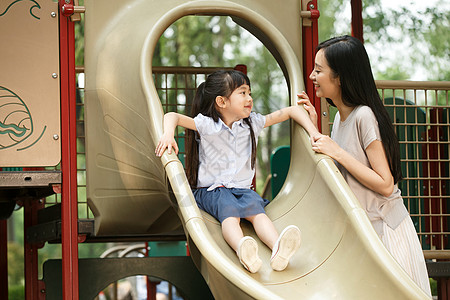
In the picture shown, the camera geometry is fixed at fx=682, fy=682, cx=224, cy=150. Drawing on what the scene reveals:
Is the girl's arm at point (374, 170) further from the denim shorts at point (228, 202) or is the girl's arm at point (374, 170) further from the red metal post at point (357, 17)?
the red metal post at point (357, 17)

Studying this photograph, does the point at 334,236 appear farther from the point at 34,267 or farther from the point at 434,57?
the point at 434,57

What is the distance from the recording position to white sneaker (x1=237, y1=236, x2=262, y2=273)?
305cm

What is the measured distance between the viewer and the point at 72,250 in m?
4.16

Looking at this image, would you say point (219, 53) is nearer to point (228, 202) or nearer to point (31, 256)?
point (31, 256)

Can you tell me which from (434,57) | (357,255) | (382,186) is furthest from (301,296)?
(434,57)

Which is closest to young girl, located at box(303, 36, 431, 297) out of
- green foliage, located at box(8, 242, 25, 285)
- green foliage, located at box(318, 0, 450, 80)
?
green foliage, located at box(318, 0, 450, 80)

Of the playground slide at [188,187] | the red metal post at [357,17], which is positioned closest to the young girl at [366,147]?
the playground slide at [188,187]

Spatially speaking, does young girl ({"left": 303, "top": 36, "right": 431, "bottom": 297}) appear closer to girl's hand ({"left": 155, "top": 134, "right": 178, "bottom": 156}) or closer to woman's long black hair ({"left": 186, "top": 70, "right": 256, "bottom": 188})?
woman's long black hair ({"left": 186, "top": 70, "right": 256, "bottom": 188})

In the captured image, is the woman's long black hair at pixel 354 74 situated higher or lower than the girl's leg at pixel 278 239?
higher

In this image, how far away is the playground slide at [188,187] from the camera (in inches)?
121

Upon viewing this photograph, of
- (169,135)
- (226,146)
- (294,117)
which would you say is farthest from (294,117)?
(169,135)

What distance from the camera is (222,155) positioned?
12.7 feet

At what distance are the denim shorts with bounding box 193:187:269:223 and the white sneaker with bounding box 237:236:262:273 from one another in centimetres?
46

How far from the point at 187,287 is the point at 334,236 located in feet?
4.90
